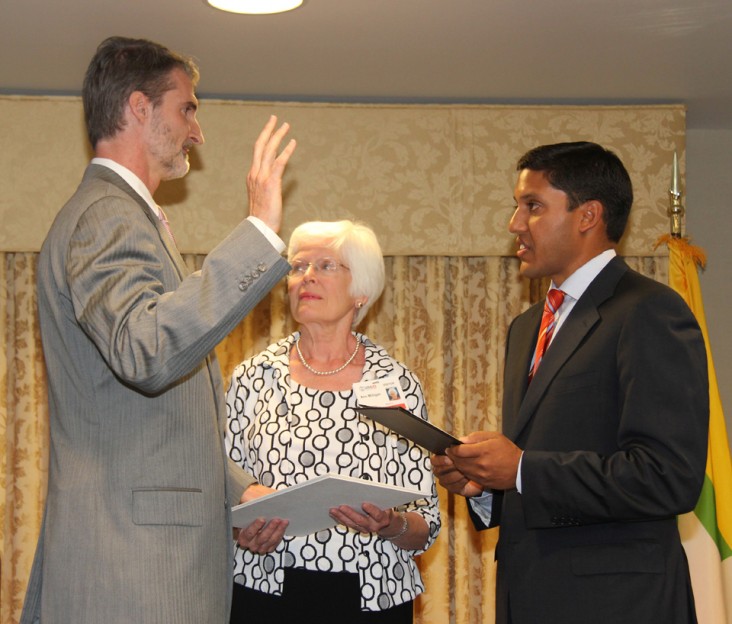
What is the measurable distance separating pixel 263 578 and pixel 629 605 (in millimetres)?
1249

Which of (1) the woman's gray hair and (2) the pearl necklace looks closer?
(2) the pearl necklace

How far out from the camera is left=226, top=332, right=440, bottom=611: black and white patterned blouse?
10.4 feet

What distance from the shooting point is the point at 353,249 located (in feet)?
12.1

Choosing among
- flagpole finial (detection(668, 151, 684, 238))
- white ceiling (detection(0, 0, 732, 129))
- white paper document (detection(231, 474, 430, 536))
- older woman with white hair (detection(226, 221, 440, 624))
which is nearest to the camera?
white paper document (detection(231, 474, 430, 536))

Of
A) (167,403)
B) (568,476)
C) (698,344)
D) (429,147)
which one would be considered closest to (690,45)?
(429,147)

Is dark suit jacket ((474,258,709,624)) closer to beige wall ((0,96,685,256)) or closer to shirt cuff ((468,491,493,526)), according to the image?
shirt cuff ((468,491,493,526))

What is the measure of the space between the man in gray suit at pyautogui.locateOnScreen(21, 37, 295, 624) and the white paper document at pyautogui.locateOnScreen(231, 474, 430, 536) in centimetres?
53

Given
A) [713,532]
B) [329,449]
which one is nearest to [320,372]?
[329,449]

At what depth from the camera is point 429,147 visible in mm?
5367

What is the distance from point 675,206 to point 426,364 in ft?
5.24

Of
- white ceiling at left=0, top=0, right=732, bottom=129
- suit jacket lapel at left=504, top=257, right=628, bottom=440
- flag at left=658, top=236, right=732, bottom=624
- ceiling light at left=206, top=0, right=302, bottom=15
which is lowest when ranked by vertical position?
flag at left=658, top=236, right=732, bottom=624

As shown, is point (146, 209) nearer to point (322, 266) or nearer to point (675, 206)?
point (322, 266)

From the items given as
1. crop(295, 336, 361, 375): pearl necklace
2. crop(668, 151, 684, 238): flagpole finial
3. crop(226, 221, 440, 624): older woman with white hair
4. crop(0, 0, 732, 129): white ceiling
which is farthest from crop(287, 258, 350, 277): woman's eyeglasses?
crop(668, 151, 684, 238): flagpole finial

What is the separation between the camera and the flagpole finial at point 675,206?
16.3ft
